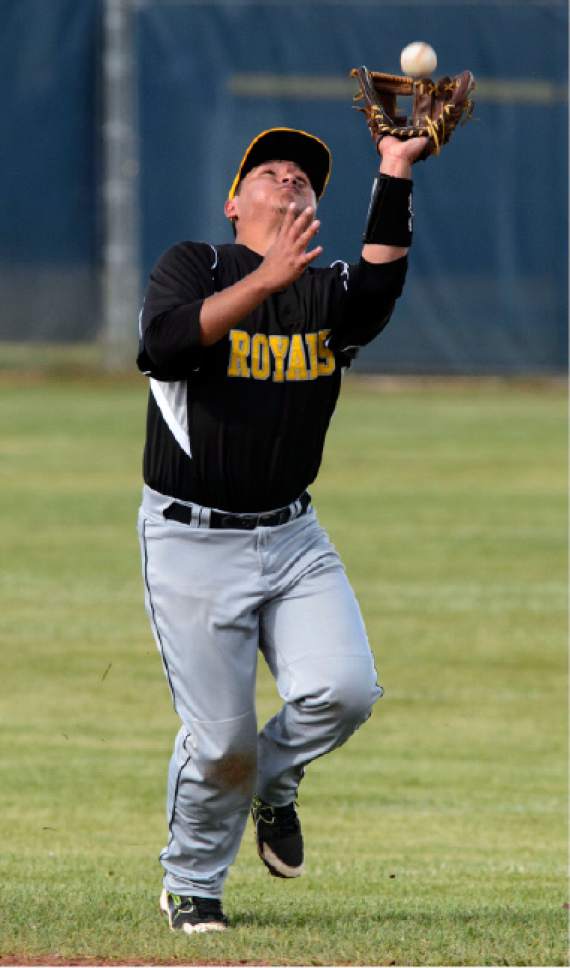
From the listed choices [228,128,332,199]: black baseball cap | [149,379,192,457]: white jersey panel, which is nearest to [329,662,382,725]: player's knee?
[149,379,192,457]: white jersey panel

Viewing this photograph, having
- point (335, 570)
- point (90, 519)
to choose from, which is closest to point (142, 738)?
point (335, 570)

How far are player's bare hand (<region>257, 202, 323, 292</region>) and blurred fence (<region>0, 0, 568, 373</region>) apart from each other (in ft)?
56.9

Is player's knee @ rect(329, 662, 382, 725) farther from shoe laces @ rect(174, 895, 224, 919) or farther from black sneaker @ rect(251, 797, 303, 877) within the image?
shoe laces @ rect(174, 895, 224, 919)

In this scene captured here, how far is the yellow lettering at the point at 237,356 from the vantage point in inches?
203

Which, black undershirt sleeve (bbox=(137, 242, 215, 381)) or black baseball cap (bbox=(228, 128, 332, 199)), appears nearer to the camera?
black undershirt sleeve (bbox=(137, 242, 215, 381))

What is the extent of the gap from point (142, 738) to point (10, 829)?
1485mm

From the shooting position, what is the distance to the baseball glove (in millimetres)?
5203

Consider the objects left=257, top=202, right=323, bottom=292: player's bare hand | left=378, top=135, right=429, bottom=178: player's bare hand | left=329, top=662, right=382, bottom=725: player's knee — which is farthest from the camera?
left=378, top=135, right=429, bottom=178: player's bare hand

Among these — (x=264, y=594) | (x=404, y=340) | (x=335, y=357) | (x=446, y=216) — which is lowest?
(x=404, y=340)

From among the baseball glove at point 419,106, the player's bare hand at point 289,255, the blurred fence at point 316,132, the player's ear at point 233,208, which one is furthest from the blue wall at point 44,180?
the player's bare hand at point 289,255

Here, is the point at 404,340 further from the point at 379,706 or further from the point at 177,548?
the point at 177,548

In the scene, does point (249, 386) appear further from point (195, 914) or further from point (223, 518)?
point (195, 914)

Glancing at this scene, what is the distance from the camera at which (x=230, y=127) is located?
22375 mm

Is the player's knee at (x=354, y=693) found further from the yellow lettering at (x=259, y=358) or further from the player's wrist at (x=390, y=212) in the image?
the player's wrist at (x=390, y=212)
